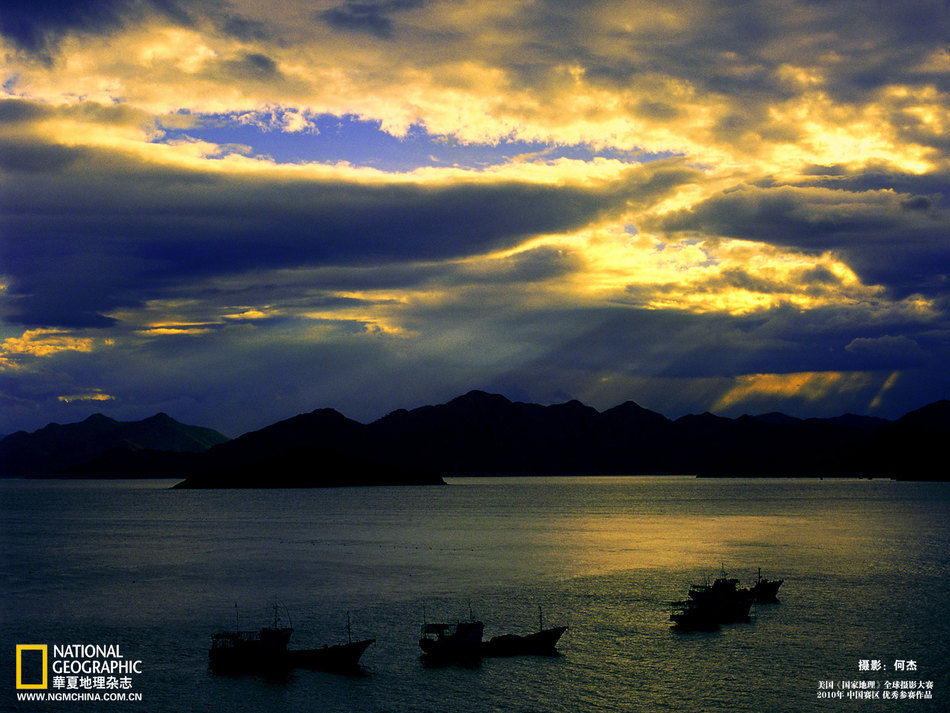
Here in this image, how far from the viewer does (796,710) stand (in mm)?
52438

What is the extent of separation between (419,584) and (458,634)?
37891 mm

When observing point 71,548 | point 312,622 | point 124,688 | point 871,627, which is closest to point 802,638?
point 871,627

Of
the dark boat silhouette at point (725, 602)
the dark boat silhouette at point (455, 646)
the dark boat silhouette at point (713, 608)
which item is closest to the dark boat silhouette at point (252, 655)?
the dark boat silhouette at point (455, 646)

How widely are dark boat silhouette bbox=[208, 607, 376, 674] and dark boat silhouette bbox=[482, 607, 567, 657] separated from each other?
9.34 metres

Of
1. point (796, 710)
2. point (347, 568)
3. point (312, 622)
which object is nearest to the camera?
point (796, 710)

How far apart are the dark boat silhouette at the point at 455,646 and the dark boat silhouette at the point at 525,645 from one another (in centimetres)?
129

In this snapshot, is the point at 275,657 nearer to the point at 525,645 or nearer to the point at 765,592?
the point at 525,645

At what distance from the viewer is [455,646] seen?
207ft

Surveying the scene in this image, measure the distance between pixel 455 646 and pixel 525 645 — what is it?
5.65 metres

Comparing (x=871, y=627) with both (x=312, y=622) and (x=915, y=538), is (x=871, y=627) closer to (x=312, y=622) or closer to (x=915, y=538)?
(x=312, y=622)

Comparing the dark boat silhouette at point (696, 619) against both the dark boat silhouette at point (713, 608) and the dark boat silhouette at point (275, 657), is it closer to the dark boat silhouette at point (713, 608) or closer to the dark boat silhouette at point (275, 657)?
the dark boat silhouette at point (713, 608)

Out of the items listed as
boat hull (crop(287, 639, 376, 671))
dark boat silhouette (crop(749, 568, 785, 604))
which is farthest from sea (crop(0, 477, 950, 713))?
dark boat silhouette (crop(749, 568, 785, 604))

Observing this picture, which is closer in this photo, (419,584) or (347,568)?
(419,584)

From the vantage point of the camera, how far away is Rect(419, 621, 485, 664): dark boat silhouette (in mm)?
62938
